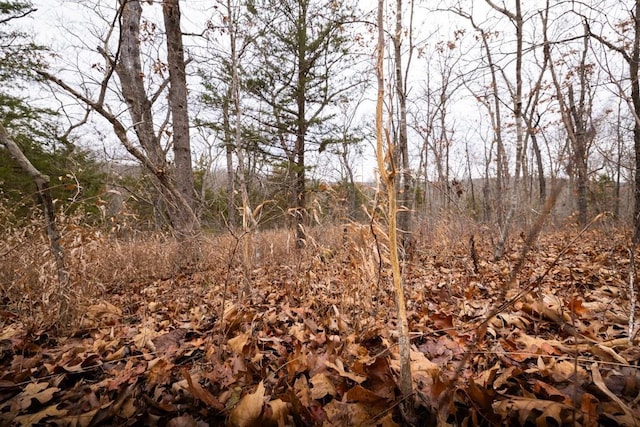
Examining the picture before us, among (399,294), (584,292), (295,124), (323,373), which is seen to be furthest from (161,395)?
(295,124)

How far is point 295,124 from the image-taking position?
20.3ft

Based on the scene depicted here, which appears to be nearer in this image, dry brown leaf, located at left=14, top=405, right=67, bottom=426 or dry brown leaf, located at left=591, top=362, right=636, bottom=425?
dry brown leaf, located at left=591, top=362, right=636, bottom=425

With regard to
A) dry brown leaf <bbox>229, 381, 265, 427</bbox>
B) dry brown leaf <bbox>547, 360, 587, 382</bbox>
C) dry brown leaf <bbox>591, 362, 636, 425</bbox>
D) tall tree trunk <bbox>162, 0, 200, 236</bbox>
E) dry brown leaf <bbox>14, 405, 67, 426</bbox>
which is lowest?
dry brown leaf <bbox>14, 405, 67, 426</bbox>

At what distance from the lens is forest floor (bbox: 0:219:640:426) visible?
3.25 feet

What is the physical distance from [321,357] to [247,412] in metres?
0.46

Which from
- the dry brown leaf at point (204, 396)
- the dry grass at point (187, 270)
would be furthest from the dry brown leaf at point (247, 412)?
the dry grass at point (187, 270)

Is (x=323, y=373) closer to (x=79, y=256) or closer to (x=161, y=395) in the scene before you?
(x=161, y=395)

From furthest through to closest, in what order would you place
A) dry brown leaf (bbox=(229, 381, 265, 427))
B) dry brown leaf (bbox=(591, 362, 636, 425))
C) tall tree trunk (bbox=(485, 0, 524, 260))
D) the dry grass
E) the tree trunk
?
1. tall tree trunk (bbox=(485, 0, 524, 260))
2. the dry grass
3. the tree trunk
4. dry brown leaf (bbox=(229, 381, 265, 427))
5. dry brown leaf (bbox=(591, 362, 636, 425))

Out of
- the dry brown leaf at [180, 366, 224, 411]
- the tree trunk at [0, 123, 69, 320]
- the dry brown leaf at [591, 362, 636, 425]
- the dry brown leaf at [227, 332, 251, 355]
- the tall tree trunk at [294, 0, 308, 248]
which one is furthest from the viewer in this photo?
the tall tree trunk at [294, 0, 308, 248]

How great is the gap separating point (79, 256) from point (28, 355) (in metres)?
0.78

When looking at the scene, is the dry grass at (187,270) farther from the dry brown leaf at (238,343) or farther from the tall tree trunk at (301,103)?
the tall tree trunk at (301,103)

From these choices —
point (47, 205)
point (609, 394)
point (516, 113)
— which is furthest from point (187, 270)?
point (516, 113)

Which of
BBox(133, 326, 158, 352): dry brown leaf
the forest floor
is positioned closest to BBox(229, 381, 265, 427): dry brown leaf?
the forest floor

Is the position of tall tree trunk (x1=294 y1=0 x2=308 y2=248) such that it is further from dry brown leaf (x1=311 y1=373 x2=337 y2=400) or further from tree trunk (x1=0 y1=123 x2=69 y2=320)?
dry brown leaf (x1=311 y1=373 x2=337 y2=400)
